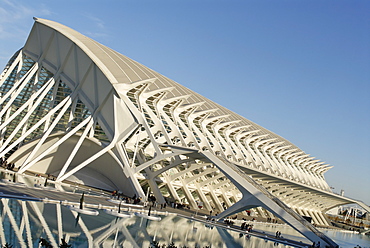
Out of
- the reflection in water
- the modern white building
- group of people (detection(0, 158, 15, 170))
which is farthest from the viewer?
group of people (detection(0, 158, 15, 170))

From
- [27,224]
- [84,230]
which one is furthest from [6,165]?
[27,224]

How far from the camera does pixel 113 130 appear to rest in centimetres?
4056

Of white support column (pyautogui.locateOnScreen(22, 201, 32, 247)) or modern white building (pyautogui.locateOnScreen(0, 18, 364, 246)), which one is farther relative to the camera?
modern white building (pyautogui.locateOnScreen(0, 18, 364, 246))

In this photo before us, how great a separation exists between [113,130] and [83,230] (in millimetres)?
22446

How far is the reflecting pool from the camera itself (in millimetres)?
15641

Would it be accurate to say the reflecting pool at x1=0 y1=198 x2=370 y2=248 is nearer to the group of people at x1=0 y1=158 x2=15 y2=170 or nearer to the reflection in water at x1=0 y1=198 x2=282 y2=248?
the reflection in water at x1=0 y1=198 x2=282 y2=248

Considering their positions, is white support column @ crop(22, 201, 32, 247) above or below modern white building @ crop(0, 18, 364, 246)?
below

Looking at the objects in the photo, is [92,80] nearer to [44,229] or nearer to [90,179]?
[90,179]

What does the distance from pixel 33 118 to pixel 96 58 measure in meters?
13.4

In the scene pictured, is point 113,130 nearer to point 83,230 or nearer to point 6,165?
point 6,165

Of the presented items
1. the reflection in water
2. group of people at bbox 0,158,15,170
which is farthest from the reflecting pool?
group of people at bbox 0,158,15,170

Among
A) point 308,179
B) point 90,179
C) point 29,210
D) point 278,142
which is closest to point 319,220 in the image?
point 308,179

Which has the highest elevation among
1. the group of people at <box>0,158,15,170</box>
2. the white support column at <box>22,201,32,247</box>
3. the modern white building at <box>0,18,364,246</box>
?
the modern white building at <box>0,18,364,246</box>

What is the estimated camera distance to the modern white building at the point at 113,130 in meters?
37.9
